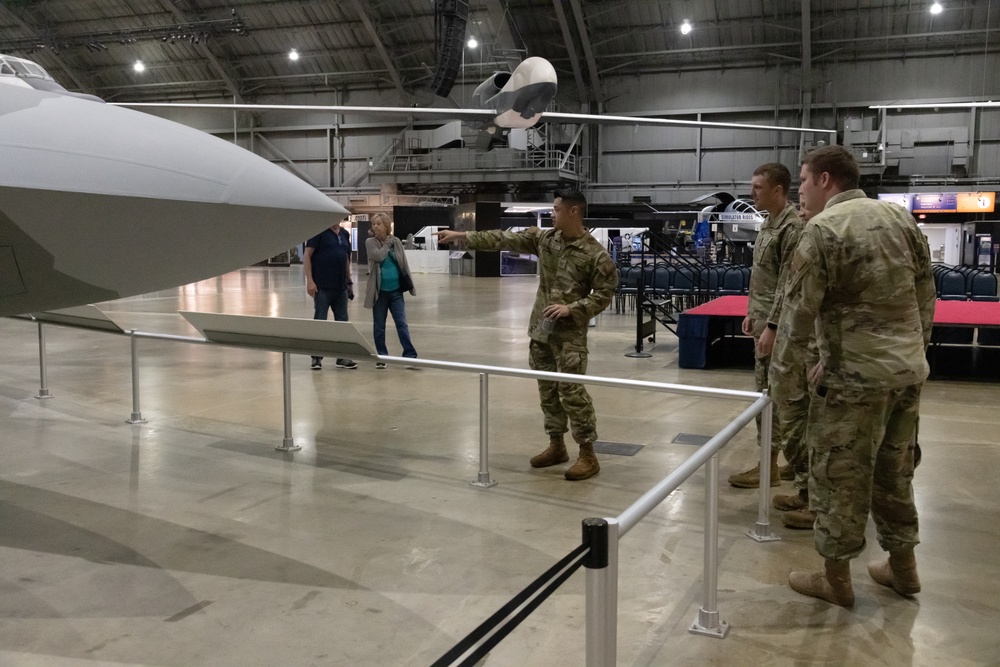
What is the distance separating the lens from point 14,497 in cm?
462

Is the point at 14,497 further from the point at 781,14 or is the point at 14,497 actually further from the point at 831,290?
the point at 781,14

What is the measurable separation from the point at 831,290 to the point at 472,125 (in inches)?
325

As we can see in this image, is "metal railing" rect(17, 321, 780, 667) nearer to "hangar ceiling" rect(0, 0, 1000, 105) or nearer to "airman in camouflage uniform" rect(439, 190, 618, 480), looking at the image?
"airman in camouflage uniform" rect(439, 190, 618, 480)

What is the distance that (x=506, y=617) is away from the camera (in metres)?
1.60

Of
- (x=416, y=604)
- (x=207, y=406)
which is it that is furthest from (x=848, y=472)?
(x=207, y=406)

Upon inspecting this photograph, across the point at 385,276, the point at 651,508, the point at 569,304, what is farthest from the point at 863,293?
the point at 385,276

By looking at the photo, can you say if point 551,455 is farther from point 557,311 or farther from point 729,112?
point 729,112

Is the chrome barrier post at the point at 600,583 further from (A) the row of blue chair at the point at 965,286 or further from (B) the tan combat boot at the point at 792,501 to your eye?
(A) the row of blue chair at the point at 965,286

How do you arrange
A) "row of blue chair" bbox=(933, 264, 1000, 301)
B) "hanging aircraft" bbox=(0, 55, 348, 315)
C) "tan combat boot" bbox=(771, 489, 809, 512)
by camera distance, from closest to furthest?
"hanging aircraft" bbox=(0, 55, 348, 315), "tan combat boot" bbox=(771, 489, 809, 512), "row of blue chair" bbox=(933, 264, 1000, 301)

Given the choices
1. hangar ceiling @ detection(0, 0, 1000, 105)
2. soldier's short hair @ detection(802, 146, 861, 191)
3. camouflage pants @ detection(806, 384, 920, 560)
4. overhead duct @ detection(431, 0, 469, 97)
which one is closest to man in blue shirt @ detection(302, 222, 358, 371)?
soldier's short hair @ detection(802, 146, 861, 191)

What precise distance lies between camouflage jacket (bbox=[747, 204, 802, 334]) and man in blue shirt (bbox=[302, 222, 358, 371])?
5.02 metres

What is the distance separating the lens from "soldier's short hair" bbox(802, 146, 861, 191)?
317 centimetres

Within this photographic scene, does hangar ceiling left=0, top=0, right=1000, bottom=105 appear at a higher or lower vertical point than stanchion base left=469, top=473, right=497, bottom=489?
higher

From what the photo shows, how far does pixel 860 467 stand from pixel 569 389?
2.13 meters
